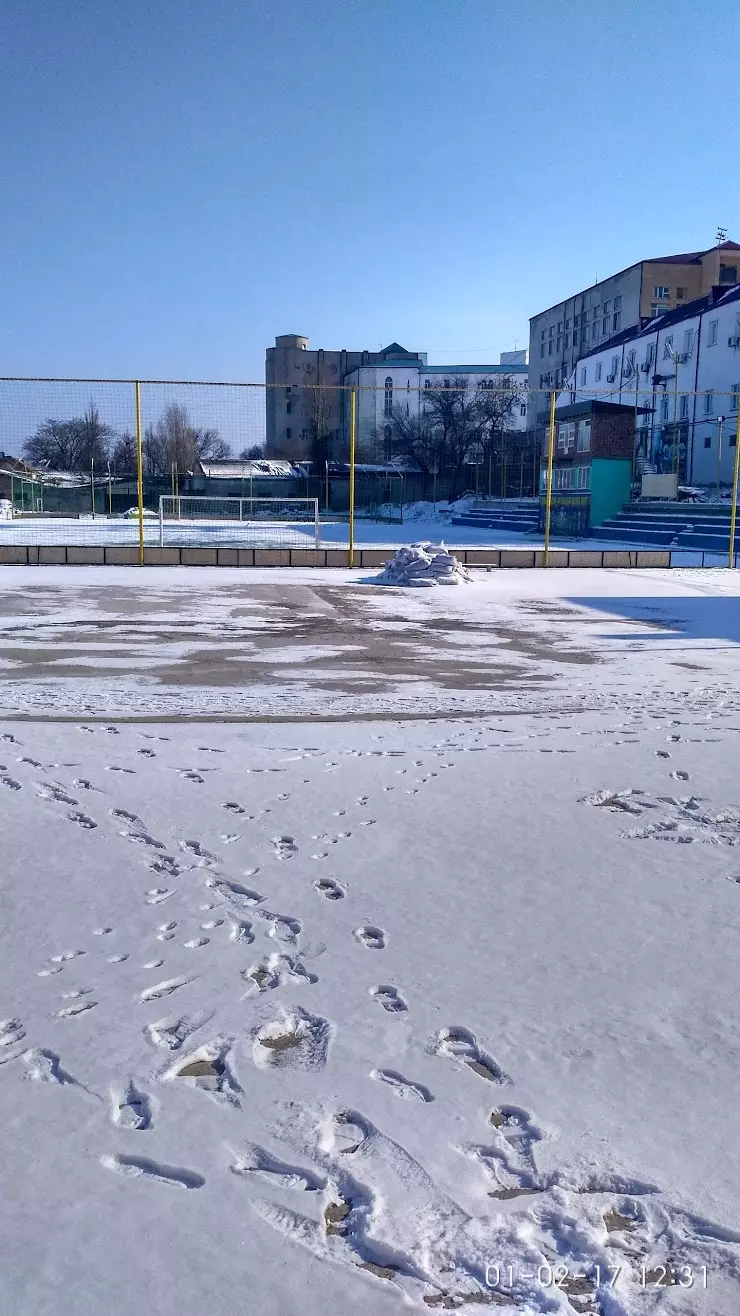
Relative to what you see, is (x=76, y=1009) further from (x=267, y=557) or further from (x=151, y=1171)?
(x=267, y=557)

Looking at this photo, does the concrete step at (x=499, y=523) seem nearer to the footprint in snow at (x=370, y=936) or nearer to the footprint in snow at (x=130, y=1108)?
the footprint in snow at (x=370, y=936)

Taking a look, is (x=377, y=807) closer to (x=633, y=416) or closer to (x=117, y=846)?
(x=117, y=846)

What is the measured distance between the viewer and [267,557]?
1919 centimetres

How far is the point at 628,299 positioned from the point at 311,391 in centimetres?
2343

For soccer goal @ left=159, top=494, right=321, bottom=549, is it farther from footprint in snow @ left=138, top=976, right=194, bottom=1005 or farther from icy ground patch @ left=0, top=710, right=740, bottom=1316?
footprint in snow @ left=138, top=976, right=194, bottom=1005

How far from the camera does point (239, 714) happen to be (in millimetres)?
5895

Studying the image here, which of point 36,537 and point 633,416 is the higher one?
point 633,416

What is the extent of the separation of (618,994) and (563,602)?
10.7 metres

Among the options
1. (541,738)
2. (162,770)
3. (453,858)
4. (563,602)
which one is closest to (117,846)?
(162,770)

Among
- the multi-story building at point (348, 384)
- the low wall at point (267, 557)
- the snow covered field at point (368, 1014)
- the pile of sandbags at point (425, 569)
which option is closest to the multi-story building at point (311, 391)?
the multi-story building at point (348, 384)

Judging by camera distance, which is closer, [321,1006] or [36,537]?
[321,1006]

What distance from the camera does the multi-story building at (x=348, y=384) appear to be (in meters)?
69.3

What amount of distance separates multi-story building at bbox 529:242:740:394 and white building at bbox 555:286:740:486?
5442 millimetres
